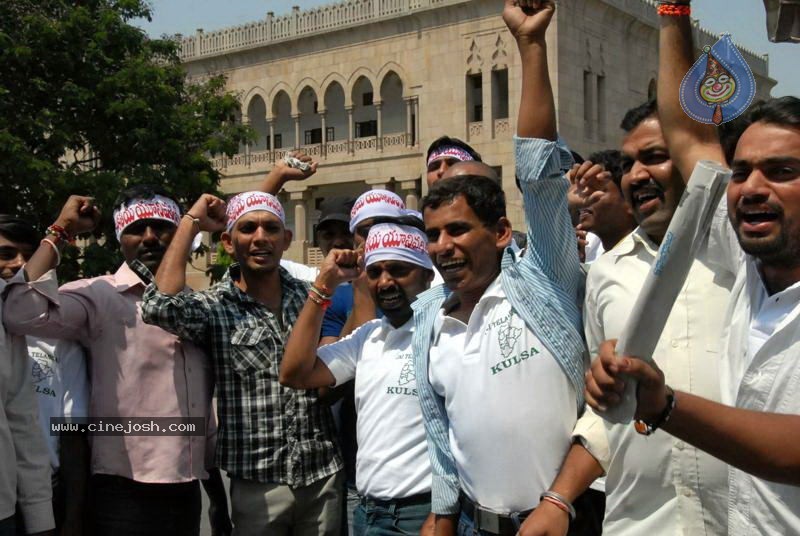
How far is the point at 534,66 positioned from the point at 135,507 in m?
2.53

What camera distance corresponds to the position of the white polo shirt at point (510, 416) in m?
2.92

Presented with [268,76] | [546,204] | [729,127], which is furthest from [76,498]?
[268,76]

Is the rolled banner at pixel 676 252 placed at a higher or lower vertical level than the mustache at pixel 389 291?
higher

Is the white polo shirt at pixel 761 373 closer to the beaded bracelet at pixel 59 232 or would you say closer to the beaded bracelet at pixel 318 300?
the beaded bracelet at pixel 318 300

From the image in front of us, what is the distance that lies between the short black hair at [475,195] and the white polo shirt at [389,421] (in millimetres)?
738

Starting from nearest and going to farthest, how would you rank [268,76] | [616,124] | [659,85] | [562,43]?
[659,85] < [562,43] < [616,124] < [268,76]

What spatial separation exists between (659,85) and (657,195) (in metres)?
0.47

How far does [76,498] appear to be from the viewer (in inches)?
160

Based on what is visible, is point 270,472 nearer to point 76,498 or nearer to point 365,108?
point 76,498

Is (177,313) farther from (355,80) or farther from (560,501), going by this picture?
(355,80)

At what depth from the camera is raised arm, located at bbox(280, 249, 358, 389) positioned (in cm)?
381

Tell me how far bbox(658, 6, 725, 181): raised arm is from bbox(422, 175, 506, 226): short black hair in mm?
791

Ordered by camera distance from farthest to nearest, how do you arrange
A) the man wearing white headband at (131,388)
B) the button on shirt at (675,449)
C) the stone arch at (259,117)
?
the stone arch at (259,117), the man wearing white headband at (131,388), the button on shirt at (675,449)

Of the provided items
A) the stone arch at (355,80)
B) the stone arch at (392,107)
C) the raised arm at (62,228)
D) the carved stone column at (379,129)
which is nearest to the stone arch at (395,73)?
the stone arch at (355,80)
